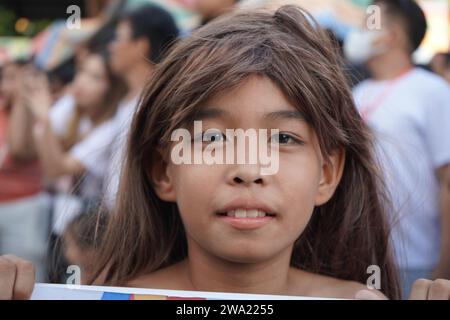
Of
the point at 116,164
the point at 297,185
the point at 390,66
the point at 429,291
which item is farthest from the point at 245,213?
the point at 390,66

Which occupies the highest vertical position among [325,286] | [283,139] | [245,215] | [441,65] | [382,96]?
[441,65]

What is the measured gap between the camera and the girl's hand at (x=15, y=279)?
121 cm

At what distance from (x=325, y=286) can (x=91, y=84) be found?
1.77m

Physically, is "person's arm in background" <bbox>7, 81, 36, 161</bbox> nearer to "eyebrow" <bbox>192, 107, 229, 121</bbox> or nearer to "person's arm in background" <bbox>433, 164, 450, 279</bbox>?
"person's arm in background" <bbox>433, 164, 450, 279</bbox>

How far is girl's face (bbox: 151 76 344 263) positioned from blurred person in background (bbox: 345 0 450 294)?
2.32 ft

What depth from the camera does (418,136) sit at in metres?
2.19

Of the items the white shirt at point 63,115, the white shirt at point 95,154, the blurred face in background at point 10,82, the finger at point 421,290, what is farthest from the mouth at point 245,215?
the blurred face in background at point 10,82

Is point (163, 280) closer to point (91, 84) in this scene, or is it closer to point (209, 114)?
point (209, 114)

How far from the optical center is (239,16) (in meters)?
1.45

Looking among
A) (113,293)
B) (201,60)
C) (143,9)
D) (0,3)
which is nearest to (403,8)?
(143,9)

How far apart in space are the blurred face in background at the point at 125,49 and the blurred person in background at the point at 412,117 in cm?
66

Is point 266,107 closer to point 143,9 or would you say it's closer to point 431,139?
point 431,139

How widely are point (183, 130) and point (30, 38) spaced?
235cm

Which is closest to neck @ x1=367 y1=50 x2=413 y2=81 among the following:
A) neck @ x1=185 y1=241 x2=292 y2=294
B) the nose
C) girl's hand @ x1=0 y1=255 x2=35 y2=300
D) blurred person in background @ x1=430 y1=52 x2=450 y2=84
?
blurred person in background @ x1=430 y1=52 x2=450 y2=84
